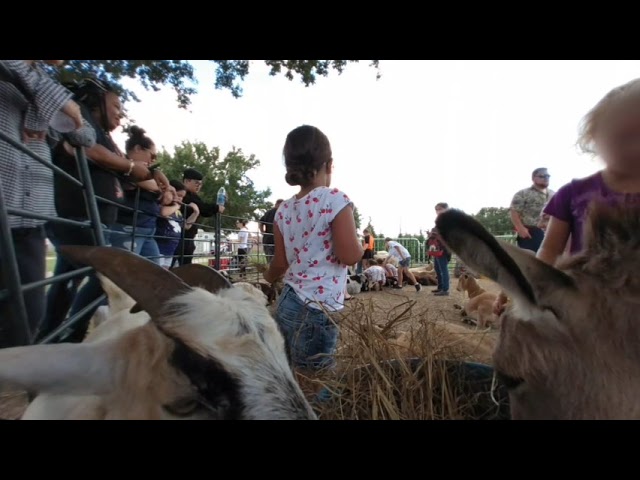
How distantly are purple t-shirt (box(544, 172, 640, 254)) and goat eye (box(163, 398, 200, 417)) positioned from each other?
189 centimetres

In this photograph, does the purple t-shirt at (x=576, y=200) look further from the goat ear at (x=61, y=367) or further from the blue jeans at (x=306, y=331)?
the goat ear at (x=61, y=367)

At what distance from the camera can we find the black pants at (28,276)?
1637mm

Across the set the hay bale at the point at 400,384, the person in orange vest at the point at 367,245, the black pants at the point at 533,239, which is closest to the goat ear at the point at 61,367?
the hay bale at the point at 400,384

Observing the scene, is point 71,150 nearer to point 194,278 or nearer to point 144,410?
point 194,278

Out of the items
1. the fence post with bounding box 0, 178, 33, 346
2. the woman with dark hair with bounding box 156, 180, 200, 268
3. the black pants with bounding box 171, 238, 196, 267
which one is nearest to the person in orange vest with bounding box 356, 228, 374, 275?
the black pants with bounding box 171, 238, 196, 267

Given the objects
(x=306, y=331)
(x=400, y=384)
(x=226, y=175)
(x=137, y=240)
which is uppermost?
(x=226, y=175)

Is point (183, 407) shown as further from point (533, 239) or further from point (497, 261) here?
point (533, 239)

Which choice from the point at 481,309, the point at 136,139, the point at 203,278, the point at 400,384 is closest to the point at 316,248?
the point at 203,278

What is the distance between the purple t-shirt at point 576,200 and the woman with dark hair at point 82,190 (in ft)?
9.88

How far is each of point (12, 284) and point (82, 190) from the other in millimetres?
1145

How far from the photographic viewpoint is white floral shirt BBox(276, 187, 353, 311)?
2.23 meters

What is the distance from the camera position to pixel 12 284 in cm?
158
